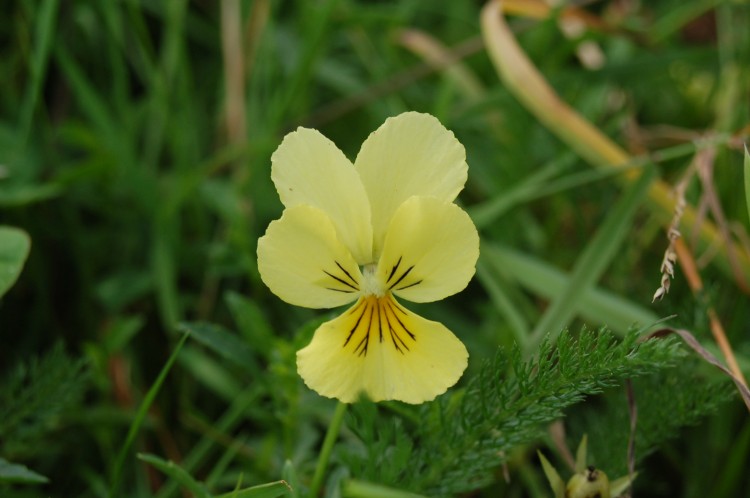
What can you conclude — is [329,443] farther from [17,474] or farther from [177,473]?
[17,474]

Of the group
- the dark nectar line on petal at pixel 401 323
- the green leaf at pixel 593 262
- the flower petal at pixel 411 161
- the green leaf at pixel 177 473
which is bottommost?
the green leaf at pixel 177 473

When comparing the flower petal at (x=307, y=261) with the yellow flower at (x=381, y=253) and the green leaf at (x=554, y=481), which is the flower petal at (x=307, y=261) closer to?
the yellow flower at (x=381, y=253)

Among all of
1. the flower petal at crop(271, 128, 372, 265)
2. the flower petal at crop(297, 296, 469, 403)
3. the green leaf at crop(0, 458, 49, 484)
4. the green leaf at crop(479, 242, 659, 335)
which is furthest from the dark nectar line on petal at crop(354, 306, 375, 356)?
the green leaf at crop(479, 242, 659, 335)

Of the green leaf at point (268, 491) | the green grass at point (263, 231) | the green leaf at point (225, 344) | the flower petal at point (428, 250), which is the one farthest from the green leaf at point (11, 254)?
the flower petal at point (428, 250)

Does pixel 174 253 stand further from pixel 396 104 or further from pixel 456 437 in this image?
pixel 456 437

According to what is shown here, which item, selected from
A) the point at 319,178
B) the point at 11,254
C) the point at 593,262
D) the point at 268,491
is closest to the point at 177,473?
the point at 268,491

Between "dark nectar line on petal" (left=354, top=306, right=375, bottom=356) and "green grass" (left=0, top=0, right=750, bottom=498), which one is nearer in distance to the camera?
"dark nectar line on petal" (left=354, top=306, right=375, bottom=356)

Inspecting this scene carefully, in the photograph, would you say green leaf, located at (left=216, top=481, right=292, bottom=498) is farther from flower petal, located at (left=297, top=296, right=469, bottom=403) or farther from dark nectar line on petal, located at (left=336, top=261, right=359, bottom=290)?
dark nectar line on petal, located at (left=336, top=261, right=359, bottom=290)
